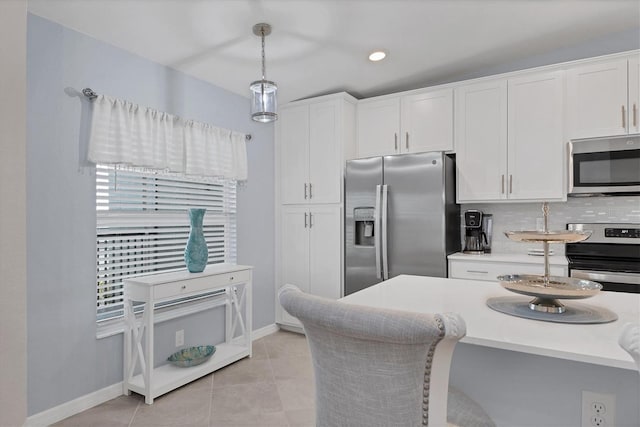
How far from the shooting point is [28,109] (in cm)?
212

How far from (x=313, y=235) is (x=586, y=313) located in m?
2.63

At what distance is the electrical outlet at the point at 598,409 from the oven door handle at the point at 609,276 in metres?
1.57

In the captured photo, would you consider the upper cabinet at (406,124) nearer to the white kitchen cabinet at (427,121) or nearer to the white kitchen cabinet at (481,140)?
the white kitchen cabinet at (427,121)

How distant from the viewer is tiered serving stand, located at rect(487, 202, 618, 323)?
3.84 feet

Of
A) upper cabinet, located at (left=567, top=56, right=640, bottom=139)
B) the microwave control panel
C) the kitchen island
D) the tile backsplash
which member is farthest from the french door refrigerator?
the kitchen island

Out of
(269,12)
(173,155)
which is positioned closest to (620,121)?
(269,12)

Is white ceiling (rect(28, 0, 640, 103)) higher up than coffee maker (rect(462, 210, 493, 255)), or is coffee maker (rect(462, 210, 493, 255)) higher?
white ceiling (rect(28, 0, 640, 103))

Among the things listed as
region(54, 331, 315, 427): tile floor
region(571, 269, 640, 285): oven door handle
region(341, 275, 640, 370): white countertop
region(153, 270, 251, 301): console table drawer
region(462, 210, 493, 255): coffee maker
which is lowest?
region(54, 331, 315, 427): tile floor

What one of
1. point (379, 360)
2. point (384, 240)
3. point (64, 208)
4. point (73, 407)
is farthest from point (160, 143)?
point (379, 360)

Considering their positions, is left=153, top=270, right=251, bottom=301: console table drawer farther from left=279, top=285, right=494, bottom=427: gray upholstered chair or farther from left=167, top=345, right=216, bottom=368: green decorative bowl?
left=279, top=285, right=494, bottom=427: gray upholstered chair

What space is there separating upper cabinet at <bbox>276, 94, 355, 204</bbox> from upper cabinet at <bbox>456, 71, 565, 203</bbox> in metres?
1.03

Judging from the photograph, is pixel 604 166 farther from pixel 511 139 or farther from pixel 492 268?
pixel 492 268

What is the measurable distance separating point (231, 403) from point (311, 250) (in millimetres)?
1633

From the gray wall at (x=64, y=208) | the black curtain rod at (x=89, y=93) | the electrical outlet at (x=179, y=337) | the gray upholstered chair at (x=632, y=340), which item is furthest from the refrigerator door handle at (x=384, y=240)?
the gray upholstered chair at (x=632, y=340)
